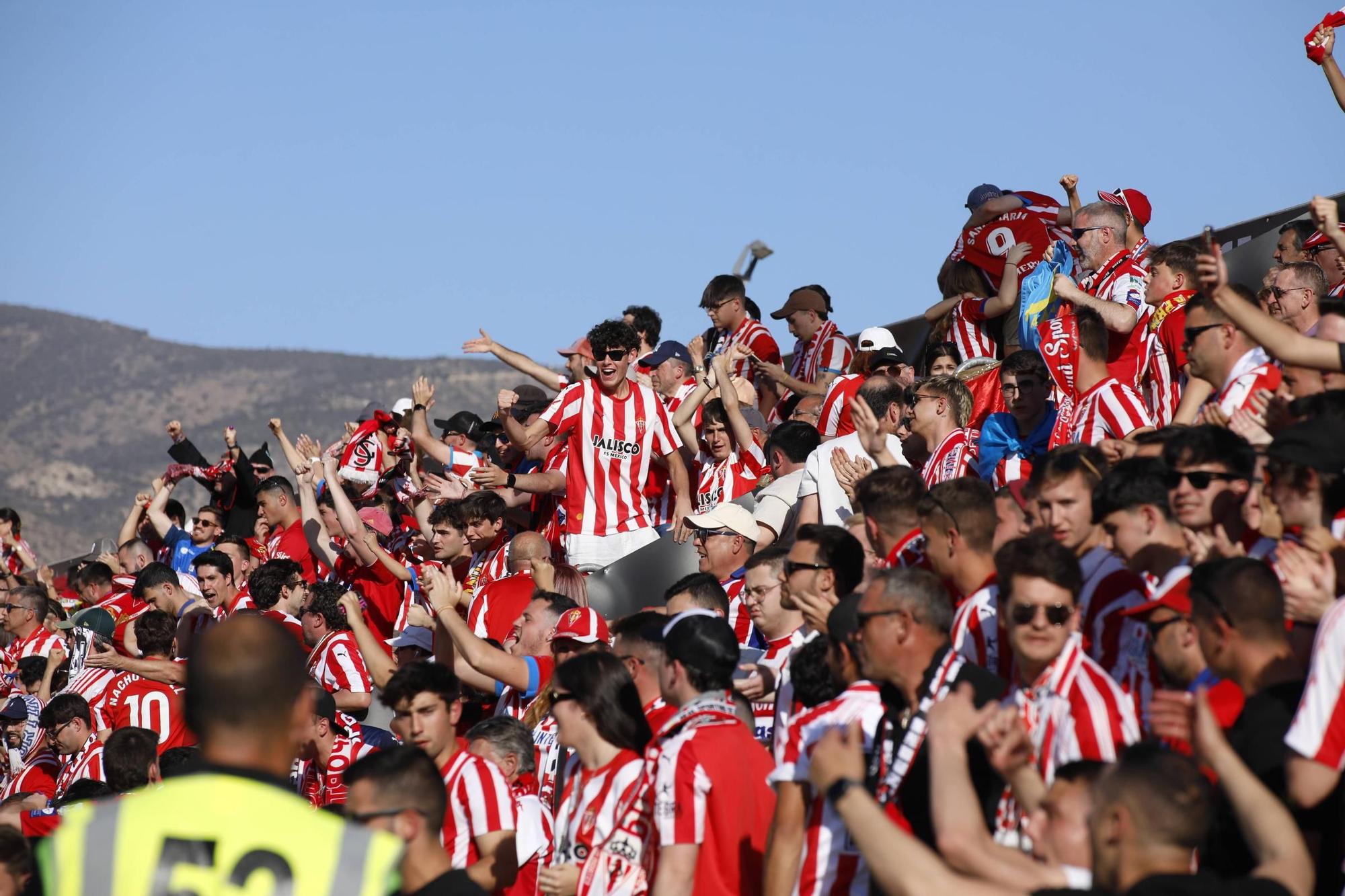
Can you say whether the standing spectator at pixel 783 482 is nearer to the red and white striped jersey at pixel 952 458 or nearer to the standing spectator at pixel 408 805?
the red and white striped jersey at pixel 952 458

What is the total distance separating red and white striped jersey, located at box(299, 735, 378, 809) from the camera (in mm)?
7492

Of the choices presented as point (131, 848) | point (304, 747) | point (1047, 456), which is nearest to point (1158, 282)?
point (1047, 456)

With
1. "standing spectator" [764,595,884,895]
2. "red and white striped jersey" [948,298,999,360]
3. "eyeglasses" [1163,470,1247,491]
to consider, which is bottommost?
"standing spectator" [764,595,884,895]

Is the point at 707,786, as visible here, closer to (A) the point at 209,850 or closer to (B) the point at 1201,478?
(B) the point at 1201,478

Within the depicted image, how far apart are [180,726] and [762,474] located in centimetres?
377

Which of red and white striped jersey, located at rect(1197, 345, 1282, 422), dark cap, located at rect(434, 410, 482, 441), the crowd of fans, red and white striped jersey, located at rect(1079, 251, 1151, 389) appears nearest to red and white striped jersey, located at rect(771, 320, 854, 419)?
the crowd of fans

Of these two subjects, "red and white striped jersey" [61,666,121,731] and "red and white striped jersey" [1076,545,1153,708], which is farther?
"red and white striped jersey" [61,666,121,731]

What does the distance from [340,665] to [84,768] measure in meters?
1.46

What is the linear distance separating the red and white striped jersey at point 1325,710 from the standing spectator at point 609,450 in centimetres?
633

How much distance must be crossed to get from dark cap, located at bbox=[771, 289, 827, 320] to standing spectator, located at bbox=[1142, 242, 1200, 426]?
13.6ft

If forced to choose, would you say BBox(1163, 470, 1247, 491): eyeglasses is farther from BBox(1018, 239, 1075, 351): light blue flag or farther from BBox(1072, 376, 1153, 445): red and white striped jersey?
BBox(1018, 239, 1075, 351): light blue flag

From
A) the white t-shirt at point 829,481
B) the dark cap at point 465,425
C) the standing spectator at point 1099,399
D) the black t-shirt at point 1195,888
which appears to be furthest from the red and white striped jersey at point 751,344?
the black t-shirt at point 1195,888

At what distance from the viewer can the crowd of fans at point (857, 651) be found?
11.2ft

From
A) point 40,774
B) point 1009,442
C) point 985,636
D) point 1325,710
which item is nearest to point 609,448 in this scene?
point 1009,442
